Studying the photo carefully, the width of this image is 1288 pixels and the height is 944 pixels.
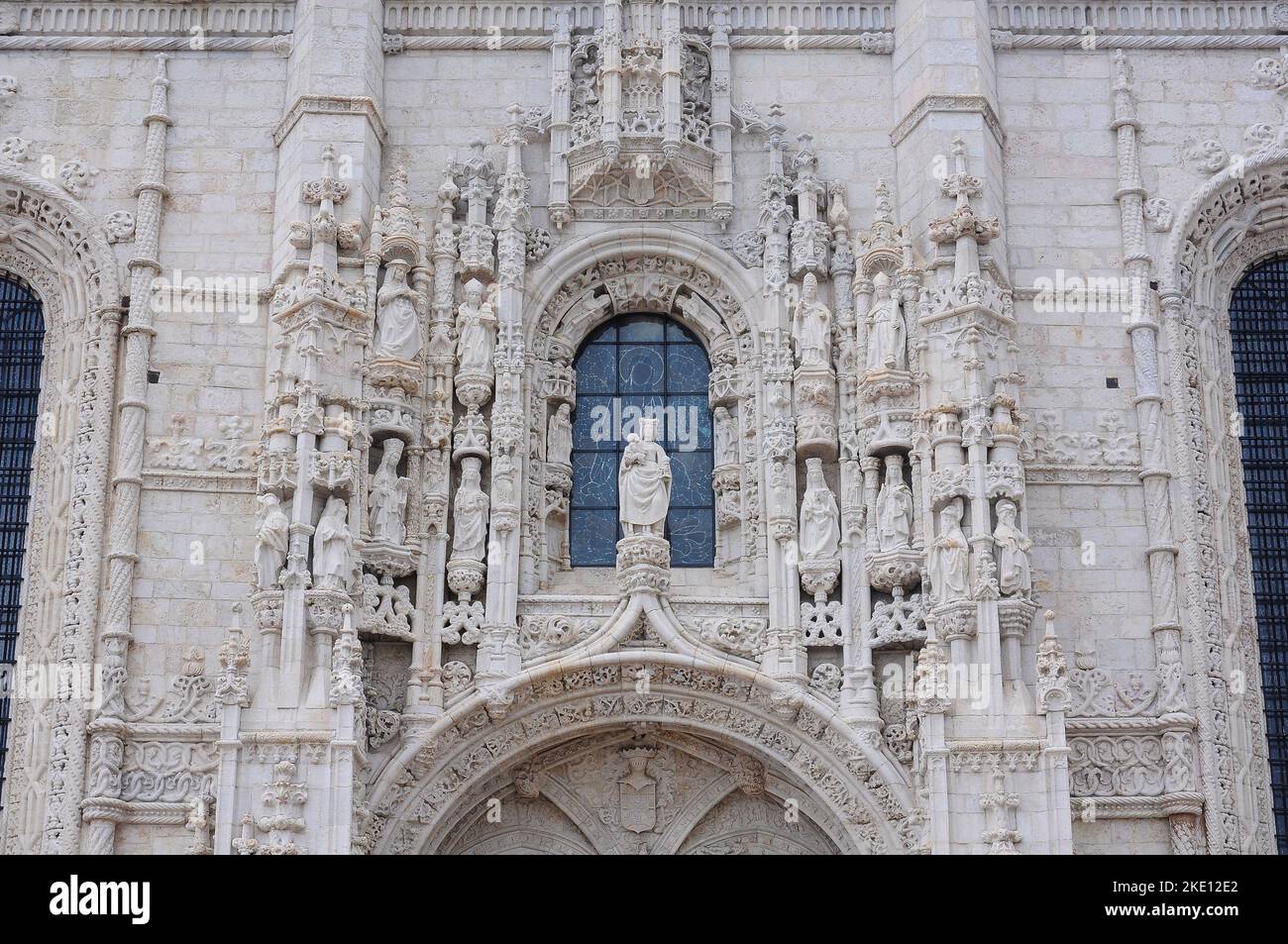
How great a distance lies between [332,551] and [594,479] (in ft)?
9.59

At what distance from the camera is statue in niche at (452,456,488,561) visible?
65.9ft

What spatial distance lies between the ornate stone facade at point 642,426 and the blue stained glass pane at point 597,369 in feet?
1.06

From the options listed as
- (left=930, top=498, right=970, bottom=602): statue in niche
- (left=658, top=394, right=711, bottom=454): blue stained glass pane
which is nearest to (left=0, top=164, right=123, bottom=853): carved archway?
(left=658, top=394, right=711, bottom=454): blue stained glass pane

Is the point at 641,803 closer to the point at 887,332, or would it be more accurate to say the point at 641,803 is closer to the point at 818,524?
the point at 818,524

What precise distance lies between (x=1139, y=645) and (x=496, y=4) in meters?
8.74

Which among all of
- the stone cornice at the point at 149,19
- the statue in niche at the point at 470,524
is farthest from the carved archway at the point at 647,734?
the stone cornice at the point at 149,19

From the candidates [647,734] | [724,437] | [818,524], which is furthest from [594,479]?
[647,734]

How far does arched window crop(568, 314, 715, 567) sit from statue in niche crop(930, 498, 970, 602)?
7.74 ft

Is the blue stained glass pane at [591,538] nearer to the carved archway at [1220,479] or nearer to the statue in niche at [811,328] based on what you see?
the statue in niche at [811,328]

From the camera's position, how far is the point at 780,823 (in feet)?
66.0

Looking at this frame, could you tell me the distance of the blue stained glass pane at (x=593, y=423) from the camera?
2123cm

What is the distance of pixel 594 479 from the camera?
69.4ft

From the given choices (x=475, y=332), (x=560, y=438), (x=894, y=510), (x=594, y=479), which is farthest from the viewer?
(x=594, y=479)
